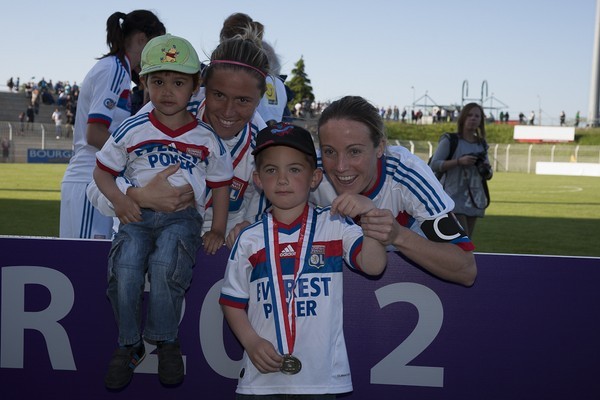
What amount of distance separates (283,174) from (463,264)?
95cm

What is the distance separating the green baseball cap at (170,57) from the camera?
3213 mm

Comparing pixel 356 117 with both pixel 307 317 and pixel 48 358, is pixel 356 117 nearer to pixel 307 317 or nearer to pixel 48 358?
pixel 307 317

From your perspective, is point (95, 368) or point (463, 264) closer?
point (463, 264)

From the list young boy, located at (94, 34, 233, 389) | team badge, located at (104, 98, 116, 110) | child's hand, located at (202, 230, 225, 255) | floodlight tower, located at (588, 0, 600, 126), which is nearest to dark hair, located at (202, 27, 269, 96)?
young boy, located at (94, 34, 233, 389)

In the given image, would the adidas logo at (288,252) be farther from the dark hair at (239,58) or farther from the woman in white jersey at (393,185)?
the dark hair at (239,58)

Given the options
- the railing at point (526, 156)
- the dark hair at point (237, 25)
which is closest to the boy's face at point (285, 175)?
the dark hair at point (237, 25)

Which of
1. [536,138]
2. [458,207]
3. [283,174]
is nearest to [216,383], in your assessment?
[283,174]

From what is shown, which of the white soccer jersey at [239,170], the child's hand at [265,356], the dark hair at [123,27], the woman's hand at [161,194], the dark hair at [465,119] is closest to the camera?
the child's hand at [265,356]

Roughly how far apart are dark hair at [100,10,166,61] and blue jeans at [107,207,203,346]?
1.83 meters

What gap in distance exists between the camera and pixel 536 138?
59.3 m

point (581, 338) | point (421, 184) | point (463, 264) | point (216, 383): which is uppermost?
point (421, 184)

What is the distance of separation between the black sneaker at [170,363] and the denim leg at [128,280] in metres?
0.13

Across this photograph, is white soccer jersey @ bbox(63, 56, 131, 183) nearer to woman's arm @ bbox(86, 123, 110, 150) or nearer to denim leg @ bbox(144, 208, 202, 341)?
woman's arm @ bbox(86, 123, 110, 150)

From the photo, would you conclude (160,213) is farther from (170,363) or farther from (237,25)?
(237,25)
